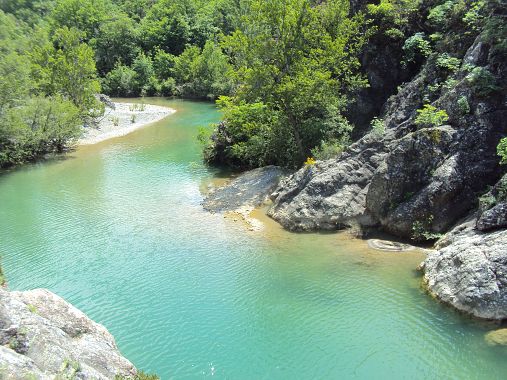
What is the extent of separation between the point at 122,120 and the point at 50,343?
49711 mm

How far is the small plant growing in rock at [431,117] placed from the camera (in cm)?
2028

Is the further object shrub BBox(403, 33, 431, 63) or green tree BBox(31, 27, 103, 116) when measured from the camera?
green tree BBox(31, 27, 103, 116)

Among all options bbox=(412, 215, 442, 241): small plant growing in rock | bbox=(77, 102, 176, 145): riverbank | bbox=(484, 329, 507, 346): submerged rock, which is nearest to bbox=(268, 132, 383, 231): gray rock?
bbox=(412, 215, 442, 241): small plant growing in rock

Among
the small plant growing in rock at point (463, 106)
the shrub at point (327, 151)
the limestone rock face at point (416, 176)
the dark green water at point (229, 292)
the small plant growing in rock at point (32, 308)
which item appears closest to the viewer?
the small plant growing in rock at point (32, 308)

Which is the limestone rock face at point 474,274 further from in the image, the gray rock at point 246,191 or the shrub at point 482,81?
the gray rock at point 246,191

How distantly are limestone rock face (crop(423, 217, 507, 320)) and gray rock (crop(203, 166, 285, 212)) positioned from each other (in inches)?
468

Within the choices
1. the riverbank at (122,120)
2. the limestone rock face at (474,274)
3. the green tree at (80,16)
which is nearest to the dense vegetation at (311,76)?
the limestone rock face at (474,274)

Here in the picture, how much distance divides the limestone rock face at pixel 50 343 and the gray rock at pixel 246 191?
15556mm

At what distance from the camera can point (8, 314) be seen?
834 centimetres

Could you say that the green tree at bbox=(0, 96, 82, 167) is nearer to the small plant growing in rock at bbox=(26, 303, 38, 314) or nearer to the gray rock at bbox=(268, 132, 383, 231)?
the gray rock at bbox=(268, 132, 383, 231)

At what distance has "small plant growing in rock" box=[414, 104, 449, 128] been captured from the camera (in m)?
20.3

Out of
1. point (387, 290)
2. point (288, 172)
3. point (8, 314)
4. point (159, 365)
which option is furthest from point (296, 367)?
point (288, 172)

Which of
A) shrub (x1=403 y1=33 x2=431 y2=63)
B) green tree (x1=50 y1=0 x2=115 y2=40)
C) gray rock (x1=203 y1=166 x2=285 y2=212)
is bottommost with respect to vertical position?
gray rock (x1=203 y1=166 x2=285 y2=212)

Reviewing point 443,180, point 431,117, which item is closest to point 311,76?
point 431,117
